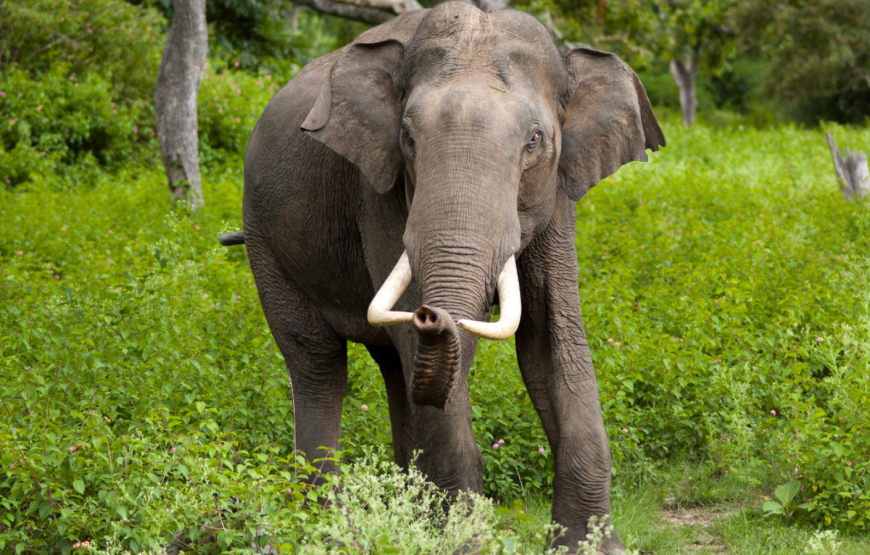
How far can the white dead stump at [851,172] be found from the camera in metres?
10.5

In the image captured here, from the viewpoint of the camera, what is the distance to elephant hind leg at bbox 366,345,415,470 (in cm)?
484

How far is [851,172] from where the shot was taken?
10.7 meters

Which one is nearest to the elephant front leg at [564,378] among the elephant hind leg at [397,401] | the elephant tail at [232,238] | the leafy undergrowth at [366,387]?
the leafy undergrowth at [366,387]

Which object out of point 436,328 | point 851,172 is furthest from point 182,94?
point 436,328

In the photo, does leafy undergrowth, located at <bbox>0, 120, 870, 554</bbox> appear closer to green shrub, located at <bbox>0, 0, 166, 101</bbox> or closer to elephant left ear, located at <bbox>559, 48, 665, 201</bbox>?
elephant left ear, located at <bbox>559, 48, 665, 201</bbox>

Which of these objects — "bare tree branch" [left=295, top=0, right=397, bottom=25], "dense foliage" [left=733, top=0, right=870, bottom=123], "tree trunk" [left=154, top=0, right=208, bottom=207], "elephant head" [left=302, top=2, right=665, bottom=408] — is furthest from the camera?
"dense foliage" [left=733, top=0, right=870, bottom=123]

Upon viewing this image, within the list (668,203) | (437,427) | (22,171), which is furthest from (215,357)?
(22,171)

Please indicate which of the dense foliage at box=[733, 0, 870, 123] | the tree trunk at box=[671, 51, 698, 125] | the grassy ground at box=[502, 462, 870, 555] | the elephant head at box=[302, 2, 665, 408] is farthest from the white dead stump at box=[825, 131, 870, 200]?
the tree trunk at box=[671, 51, 698, 125]

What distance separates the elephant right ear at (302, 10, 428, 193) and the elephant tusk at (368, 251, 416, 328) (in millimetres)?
550

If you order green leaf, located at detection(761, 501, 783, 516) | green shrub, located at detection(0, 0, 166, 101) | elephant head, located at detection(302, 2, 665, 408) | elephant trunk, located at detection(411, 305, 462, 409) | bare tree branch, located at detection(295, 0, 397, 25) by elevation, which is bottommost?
green shrub, located at detection(0, 0, 166, 101)

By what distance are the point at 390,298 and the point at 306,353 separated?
188 centimetres

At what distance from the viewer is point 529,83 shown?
3.53m

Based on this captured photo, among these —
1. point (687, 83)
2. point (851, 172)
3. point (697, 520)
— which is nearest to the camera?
point (697, 520)

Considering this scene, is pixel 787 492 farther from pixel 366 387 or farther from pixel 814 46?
pixel 814 46
